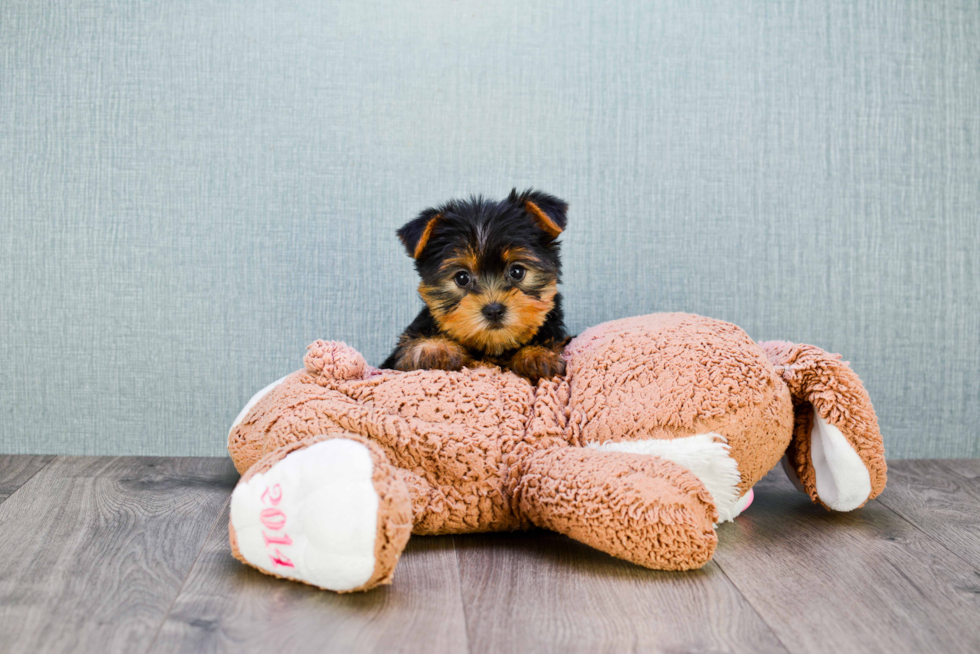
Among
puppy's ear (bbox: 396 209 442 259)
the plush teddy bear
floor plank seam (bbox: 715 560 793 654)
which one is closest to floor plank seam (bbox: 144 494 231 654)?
the plush teddy bear

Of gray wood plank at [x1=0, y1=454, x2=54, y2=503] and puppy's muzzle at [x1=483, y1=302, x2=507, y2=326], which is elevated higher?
puppy's muzzle at [x1=483, y1=302, x2=507, y2=326]

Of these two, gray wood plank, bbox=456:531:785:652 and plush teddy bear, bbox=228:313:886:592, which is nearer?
gray wood plank, bbox=456:531:785:652

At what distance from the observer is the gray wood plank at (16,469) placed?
7.16 ft

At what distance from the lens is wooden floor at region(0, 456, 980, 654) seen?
1253 mm

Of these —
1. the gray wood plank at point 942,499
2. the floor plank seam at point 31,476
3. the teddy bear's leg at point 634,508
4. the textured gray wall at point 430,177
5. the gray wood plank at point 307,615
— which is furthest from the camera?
the textured gray wall at point 430,177

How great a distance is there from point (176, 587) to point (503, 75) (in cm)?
191

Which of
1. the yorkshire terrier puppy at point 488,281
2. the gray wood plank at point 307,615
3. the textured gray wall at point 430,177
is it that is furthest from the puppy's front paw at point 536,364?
the textured gray wall at point 430,177

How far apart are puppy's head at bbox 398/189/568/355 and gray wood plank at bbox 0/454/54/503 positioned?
134 centimetres

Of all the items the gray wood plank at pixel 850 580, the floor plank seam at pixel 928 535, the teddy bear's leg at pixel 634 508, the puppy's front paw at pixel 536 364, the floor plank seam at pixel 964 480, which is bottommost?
the floor plank seam at pixel 964 480

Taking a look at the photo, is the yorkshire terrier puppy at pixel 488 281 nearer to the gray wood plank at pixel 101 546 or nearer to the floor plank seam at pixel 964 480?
the gray wood plank at pixel 101 546

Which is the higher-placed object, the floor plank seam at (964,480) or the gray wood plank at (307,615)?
the gray wood plank at (307,615)

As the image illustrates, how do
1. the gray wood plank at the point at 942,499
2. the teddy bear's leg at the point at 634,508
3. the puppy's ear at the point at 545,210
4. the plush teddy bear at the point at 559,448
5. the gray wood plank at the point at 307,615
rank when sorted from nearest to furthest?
the gray wood plank at the point at 307,615, the plush teddy bear at the point at 559,448, the teddy bear's leg at the point at 634,508, the gray wood plank at the point at 942,499, the puppy's ear at the point at 545,210

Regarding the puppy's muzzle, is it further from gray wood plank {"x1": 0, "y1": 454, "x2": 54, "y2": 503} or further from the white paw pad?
gray wood plank {"x1": 0, "y1": 454, "x2": 54, "y2": 503}

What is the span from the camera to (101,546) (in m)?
1.69
